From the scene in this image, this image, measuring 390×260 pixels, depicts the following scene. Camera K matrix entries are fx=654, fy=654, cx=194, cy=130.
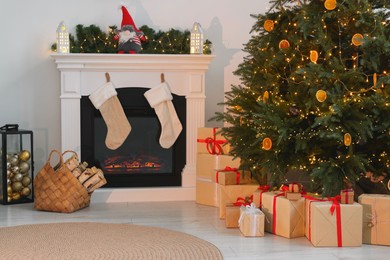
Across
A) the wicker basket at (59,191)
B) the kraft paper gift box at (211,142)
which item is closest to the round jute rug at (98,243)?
the wicker basket at (59,191)

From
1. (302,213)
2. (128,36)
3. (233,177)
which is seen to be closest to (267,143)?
(302,213)

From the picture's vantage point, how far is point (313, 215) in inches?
146

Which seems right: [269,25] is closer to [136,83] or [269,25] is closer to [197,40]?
[197,40]

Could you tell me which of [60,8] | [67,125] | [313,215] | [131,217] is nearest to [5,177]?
[67,125]

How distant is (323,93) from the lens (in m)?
3.73

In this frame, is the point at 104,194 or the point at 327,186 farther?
the point at 104,194

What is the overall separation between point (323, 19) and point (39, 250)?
212cm

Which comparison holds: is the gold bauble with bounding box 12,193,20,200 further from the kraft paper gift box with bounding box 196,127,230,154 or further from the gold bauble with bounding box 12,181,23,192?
the kraft paper gift box with bounding box 196,127,230,154

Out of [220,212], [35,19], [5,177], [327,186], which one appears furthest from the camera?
[35,19]

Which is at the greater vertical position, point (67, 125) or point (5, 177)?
point (67, 125)

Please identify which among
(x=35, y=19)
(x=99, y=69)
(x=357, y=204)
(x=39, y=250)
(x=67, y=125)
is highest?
(x=35, y=19)

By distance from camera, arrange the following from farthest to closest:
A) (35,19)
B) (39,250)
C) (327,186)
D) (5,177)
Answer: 1. (35,19)
2. (5,177)
3. (327,186)
4. (39,250)

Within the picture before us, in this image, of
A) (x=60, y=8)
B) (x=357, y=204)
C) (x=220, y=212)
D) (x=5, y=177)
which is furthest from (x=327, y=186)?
(x=60, y=8)

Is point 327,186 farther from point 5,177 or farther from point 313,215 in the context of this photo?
point 5,177
